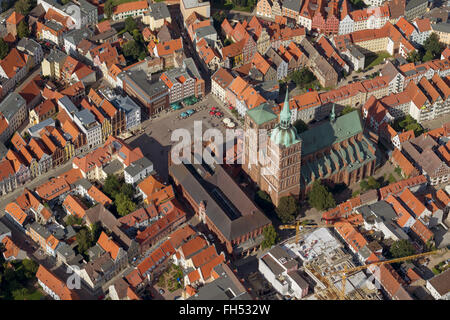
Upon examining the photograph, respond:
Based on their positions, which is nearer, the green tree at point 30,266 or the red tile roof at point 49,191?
the green tree at point 30,266

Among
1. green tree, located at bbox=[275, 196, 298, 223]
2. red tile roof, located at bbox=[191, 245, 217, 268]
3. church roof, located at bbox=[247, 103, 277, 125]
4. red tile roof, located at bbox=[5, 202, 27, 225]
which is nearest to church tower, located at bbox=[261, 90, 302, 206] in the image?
green tree, located at bbox=[275, 196, 298, 223]

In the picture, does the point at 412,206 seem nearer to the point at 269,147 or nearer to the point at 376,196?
the point at 376,196

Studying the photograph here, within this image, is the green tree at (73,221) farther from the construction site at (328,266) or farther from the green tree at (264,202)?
the construction site at (328,266)

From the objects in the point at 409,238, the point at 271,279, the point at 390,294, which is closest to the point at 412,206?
the point at 409,238

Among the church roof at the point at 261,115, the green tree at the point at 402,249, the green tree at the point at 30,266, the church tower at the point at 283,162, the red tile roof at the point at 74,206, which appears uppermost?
the church roof at the point at 261,115

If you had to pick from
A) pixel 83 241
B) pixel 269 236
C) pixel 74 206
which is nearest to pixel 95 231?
pixel 83 241

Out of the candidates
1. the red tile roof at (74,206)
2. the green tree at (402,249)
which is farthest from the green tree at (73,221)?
the green tree at (402,249)

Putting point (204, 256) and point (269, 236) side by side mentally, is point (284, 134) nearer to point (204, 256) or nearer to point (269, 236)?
point (269, 236)
